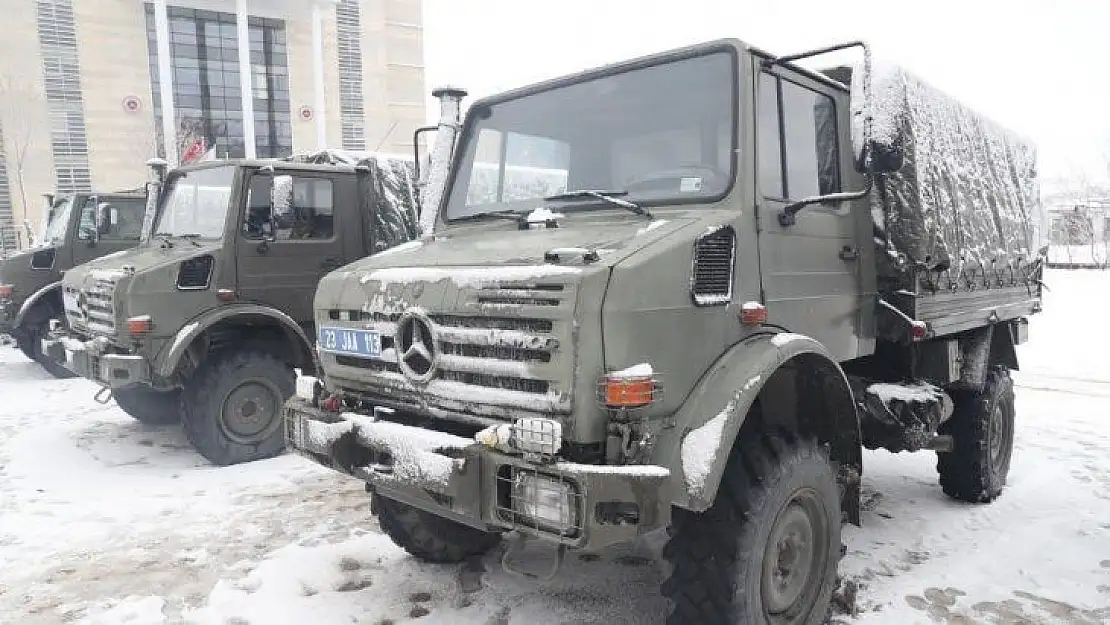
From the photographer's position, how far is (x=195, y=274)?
594 cm

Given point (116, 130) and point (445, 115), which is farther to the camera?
point (116, 130)

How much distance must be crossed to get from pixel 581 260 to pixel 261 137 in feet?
123

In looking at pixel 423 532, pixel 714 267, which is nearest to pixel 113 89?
pixel 423 532

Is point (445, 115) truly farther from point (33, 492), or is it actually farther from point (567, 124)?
point (33, 492)

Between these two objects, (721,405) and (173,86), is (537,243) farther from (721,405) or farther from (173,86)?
(173,86)

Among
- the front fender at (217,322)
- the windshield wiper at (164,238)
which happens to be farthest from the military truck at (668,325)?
the windshield wiper at (164,238)

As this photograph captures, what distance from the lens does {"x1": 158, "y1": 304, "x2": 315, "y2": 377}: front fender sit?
5.70m

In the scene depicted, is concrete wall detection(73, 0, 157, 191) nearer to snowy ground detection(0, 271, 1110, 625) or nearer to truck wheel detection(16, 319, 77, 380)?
truck wheel detection(16, 319, 77, 380)

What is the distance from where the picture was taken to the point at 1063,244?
3050 cm

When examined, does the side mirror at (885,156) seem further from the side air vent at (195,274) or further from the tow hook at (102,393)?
the tow hook at (102,393)

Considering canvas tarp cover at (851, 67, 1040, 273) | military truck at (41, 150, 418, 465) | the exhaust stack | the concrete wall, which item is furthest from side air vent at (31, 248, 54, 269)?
the concrete wall

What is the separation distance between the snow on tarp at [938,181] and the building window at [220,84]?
111ft

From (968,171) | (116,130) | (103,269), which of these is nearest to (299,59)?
(116,130)

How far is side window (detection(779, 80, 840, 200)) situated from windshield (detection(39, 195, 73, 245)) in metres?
9.44
